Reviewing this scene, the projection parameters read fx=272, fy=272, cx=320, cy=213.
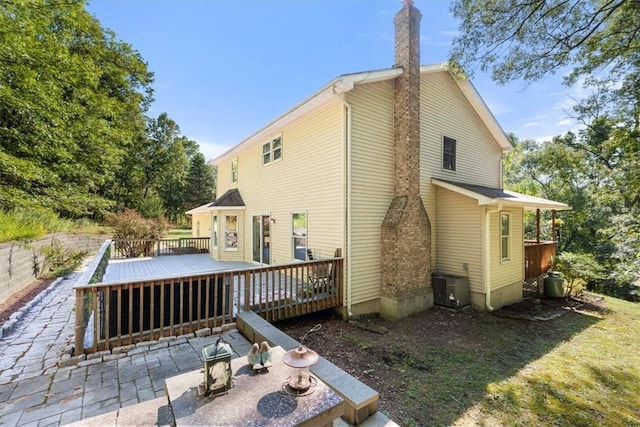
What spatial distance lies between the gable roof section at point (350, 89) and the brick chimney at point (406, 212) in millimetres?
686

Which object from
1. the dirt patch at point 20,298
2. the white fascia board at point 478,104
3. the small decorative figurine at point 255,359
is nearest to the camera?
the small decorative figurine at point 255,359

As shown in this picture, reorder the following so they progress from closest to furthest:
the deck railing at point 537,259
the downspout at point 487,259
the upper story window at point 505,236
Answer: the downspout at point 487,259 → the upper story window at point 505,236 → the deck railing at point 537,259

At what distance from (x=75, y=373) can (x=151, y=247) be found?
13.0 meters

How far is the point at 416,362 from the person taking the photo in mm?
4945

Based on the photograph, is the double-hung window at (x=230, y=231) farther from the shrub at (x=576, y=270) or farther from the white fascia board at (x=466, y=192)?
the shrub at (x=576, y=270)

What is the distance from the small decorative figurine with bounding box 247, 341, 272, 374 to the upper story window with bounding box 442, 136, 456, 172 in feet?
28.4

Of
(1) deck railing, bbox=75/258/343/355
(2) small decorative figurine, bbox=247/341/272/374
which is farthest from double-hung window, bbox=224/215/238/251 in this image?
(2) small decorative figurine, bbox=247/341/272/374

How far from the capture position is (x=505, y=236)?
8.95 meters

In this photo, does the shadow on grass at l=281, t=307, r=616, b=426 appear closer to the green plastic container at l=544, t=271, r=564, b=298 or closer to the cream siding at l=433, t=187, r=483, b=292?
the cream siding at l=433, t=187, r=483, b=292

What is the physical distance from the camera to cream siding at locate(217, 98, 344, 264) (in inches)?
288

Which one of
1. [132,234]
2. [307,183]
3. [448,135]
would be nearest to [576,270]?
[448,135]

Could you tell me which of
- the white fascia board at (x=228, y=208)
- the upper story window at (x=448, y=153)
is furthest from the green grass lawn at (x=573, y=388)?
the white fascia board at (x=228, y=208)

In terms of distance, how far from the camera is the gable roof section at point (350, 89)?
21.4 ft

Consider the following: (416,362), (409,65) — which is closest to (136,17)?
(409,65)
